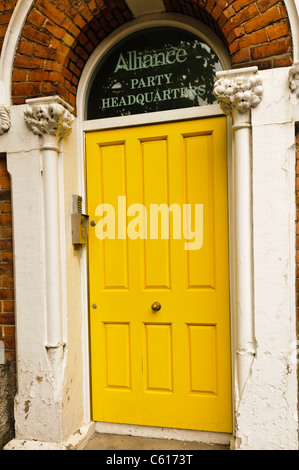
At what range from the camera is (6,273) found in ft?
9.60

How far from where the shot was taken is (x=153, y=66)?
114 inches

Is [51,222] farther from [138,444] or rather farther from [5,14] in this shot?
[138,444]

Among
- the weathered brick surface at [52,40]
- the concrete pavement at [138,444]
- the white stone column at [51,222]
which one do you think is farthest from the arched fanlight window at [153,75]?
the concrete pavement at [138,444]

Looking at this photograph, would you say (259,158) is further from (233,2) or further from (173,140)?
(233,2)

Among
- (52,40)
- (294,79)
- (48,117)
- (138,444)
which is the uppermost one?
(52,40)

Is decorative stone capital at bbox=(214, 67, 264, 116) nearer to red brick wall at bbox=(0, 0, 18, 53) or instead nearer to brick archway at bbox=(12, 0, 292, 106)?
brick archway at bbox=(12, 0, 292, 106)

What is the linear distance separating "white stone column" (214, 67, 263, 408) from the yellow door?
0.80 ft

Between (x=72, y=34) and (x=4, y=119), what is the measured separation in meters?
0.82

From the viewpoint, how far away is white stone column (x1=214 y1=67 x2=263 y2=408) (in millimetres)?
2459

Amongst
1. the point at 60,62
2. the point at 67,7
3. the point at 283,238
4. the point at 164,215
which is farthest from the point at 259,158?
the point at 67,7

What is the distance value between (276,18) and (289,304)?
1.87 metres

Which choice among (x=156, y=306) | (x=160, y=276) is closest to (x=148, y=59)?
(x=160, y=276)

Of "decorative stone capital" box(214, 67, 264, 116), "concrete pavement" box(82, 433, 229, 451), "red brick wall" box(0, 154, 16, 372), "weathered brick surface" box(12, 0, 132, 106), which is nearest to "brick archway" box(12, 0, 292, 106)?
"weathered brick surface" box(12, 0, 132, 106)

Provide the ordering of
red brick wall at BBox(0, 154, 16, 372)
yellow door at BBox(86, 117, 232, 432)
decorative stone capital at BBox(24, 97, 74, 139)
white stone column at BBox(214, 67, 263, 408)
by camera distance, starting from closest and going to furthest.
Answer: white stone column at BBox(214, 67, 263, 408) < decorative stone capital at BBox(24, 97, 74, 139) < yellow door at BBox(86, 117, 232, 432) < red brick wall at BBox(0, 154, 16, 372)
